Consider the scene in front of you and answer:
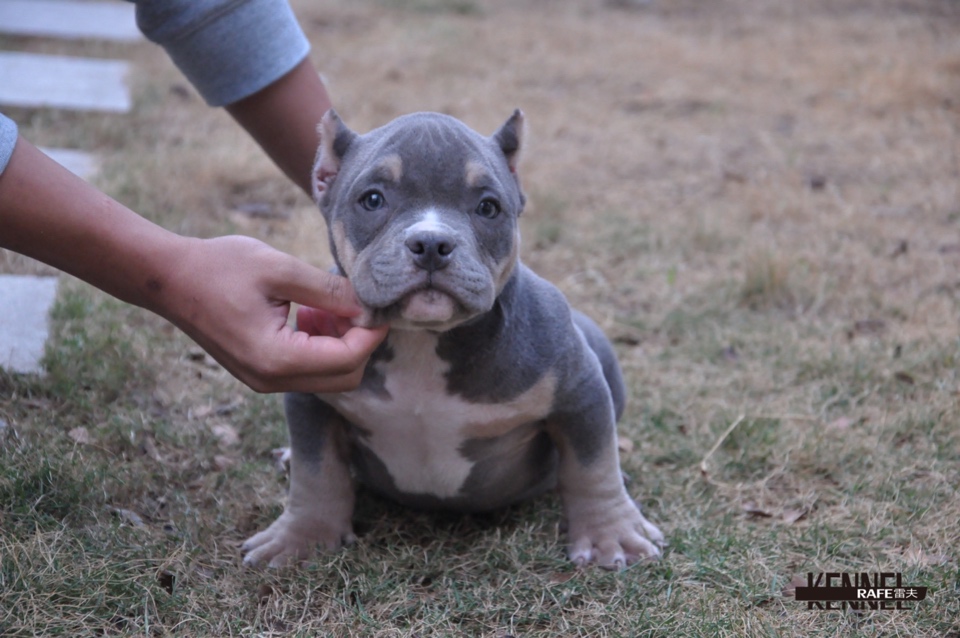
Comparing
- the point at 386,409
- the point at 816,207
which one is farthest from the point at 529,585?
the point at 816,207

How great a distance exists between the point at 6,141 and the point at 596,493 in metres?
2.16

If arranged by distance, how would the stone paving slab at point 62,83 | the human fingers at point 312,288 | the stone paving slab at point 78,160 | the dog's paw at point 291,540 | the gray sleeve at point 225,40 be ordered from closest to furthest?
the human fingers at point 312,288
the dog's paw at point 291,540
the gray sleeve at point 225,40
the stone paving slab at point 78,160
the stone paving slab at point 62,83

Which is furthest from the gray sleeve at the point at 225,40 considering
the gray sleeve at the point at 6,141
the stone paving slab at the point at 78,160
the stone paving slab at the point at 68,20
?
the stone paving slab at the point at 68,20

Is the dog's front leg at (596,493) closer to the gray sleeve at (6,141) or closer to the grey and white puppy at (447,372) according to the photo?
the grey and white puppy at (447,372)

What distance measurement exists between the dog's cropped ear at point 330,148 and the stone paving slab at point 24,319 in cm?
169

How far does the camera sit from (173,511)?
144 inches

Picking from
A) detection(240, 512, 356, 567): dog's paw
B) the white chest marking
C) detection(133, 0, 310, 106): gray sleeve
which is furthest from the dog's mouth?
detection(133, 0, 310, 106): gray sleeve

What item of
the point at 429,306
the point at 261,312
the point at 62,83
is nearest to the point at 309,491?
the point at 261,312

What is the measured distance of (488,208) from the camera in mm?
3152

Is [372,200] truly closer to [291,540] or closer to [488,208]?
[488,208]

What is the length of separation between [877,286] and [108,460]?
14.0 ft

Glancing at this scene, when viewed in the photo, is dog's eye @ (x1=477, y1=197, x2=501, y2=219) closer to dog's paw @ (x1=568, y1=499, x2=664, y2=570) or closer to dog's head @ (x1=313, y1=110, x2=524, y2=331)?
dog's head @ (x1=313, y1=110, x2=524, y2=331)

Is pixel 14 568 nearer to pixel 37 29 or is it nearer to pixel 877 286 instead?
pixel 877 286

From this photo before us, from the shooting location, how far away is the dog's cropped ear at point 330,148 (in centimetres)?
334
